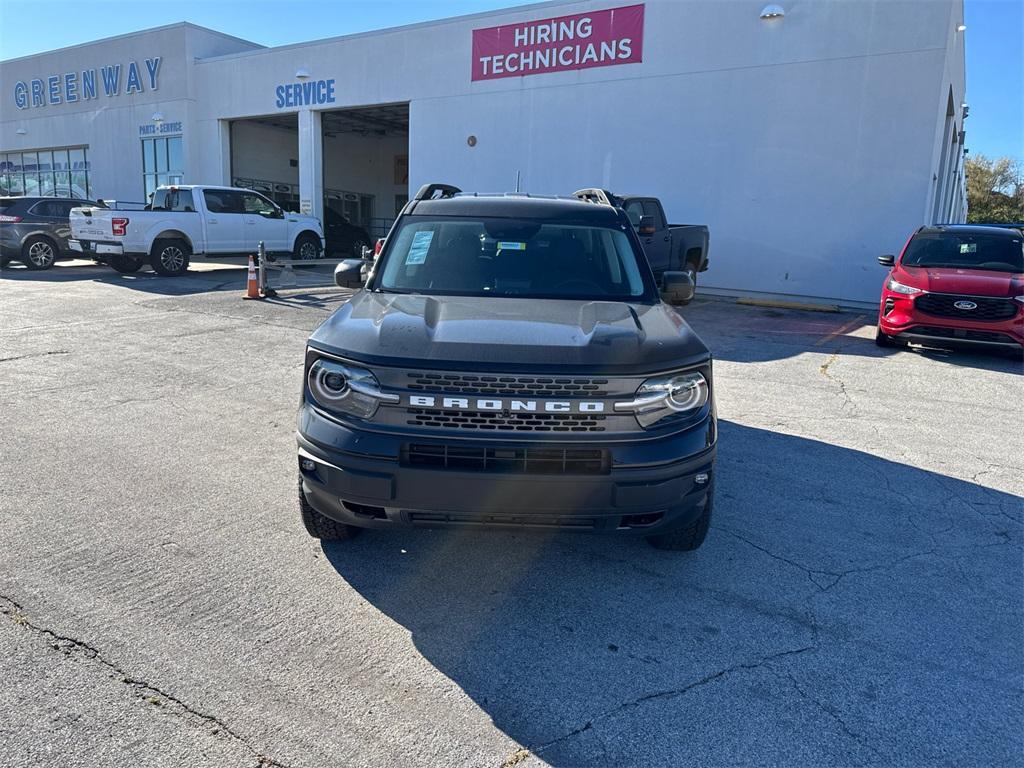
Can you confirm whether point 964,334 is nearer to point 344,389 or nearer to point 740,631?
point 740,631

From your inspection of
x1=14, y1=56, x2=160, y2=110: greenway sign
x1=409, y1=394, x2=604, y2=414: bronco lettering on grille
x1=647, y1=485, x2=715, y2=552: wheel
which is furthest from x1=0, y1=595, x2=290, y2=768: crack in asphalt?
x1=14, y1=56, x2=160, y2=110: greenway sign

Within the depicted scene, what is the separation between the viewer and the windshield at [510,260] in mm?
4367

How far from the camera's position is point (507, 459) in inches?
121

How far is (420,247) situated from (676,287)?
1.71 m

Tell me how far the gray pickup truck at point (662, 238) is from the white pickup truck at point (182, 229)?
384 inches

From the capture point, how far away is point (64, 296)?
1318 cm

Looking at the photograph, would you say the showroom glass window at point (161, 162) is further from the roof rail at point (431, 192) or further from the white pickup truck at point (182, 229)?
the roof rail at point (431, 192)

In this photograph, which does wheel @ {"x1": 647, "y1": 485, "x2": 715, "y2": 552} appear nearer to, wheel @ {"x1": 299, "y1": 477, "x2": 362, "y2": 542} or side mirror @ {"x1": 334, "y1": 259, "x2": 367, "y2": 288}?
wheel @ {"x1": 299, "y1": 477, "x2": 362, "y2": 542}

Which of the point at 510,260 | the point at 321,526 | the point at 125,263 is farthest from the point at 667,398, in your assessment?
the point at 125,263

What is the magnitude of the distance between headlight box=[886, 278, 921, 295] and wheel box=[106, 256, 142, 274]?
50.4ft

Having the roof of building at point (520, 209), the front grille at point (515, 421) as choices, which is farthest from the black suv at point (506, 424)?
the roof of building at point (520, 209)

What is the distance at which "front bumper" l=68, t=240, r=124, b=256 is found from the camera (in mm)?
15781

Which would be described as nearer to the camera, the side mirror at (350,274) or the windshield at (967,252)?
the side mirror at (350,274)

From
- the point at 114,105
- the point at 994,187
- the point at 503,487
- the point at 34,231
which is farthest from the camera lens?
the point at 994,187
